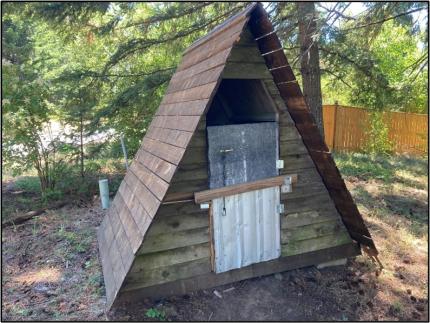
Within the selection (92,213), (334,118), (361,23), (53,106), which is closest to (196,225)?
(92,213)

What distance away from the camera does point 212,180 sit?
12.2 ft

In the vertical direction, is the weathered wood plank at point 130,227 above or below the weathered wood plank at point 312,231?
above

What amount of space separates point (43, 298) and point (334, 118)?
11.8 m

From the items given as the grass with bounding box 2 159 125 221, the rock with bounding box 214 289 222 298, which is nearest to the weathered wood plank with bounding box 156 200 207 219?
the rock with bounding box 214 289 222 298

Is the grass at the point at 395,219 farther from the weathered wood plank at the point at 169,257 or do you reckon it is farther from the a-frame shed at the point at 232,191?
the weathered wood plank at the point at 169,257

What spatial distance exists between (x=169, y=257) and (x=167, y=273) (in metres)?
0.18

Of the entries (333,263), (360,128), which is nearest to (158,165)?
(333,263)

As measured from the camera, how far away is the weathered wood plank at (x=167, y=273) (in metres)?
3.54

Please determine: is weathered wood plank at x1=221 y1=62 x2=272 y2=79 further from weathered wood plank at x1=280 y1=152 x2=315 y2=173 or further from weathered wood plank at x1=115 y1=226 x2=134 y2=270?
weathered wood plank at x1=115 y1=226 x2=134 y2=270

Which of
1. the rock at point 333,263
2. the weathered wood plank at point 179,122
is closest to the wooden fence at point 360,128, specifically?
the rock at point 333,263

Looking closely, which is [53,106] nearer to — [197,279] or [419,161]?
[197,279]

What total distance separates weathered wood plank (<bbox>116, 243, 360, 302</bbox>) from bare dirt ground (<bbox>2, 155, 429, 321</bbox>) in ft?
0.29

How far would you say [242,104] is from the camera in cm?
471

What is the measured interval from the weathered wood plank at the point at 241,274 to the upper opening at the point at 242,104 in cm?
184
